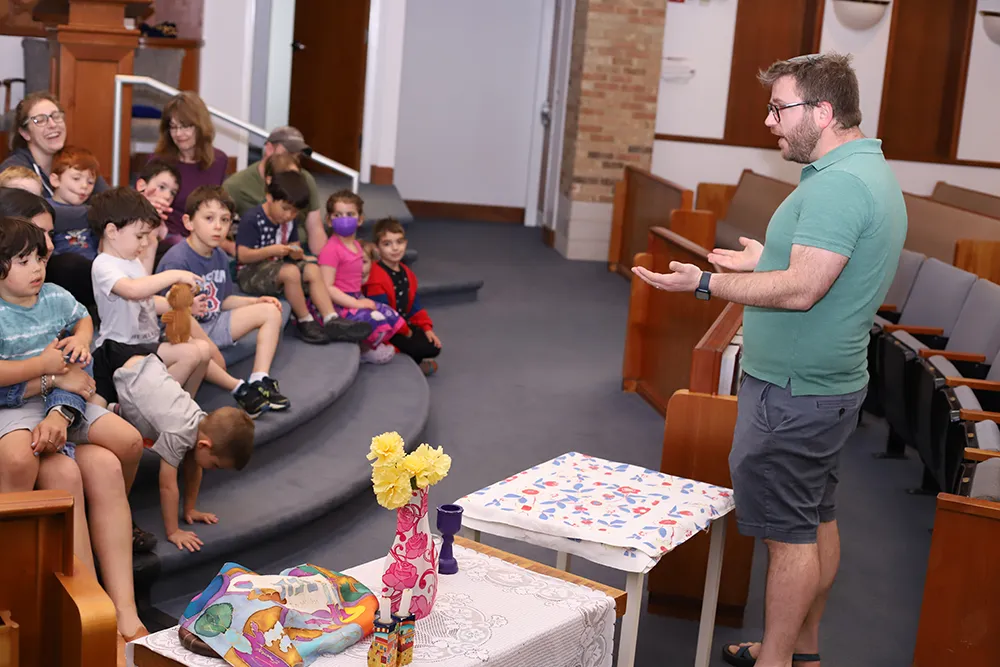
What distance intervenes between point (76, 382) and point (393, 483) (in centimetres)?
139

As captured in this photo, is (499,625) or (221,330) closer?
(499,625)

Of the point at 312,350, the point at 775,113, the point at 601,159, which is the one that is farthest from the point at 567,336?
the point at 775,113

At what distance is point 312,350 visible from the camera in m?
5.21

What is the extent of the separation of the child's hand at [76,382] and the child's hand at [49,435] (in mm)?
113

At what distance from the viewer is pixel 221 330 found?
4492 millimetres

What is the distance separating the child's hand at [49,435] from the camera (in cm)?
297

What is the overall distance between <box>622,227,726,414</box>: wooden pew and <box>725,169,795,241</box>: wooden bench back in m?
2.45

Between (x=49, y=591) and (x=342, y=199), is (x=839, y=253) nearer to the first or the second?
(x=49, y=591)

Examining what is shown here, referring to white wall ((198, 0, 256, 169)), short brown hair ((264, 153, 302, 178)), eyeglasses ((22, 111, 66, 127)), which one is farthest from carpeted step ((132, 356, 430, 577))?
white wall ((198, 0, 256, 169))

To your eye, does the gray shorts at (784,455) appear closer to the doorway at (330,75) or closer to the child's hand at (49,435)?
the child's hand at (49,435)

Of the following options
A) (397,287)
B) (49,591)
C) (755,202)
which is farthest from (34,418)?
(755,202)

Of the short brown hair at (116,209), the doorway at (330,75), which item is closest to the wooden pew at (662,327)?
the short brown hair at (116,209)

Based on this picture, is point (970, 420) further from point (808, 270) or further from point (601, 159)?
point (601, 159)

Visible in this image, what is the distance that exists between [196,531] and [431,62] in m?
8.49
